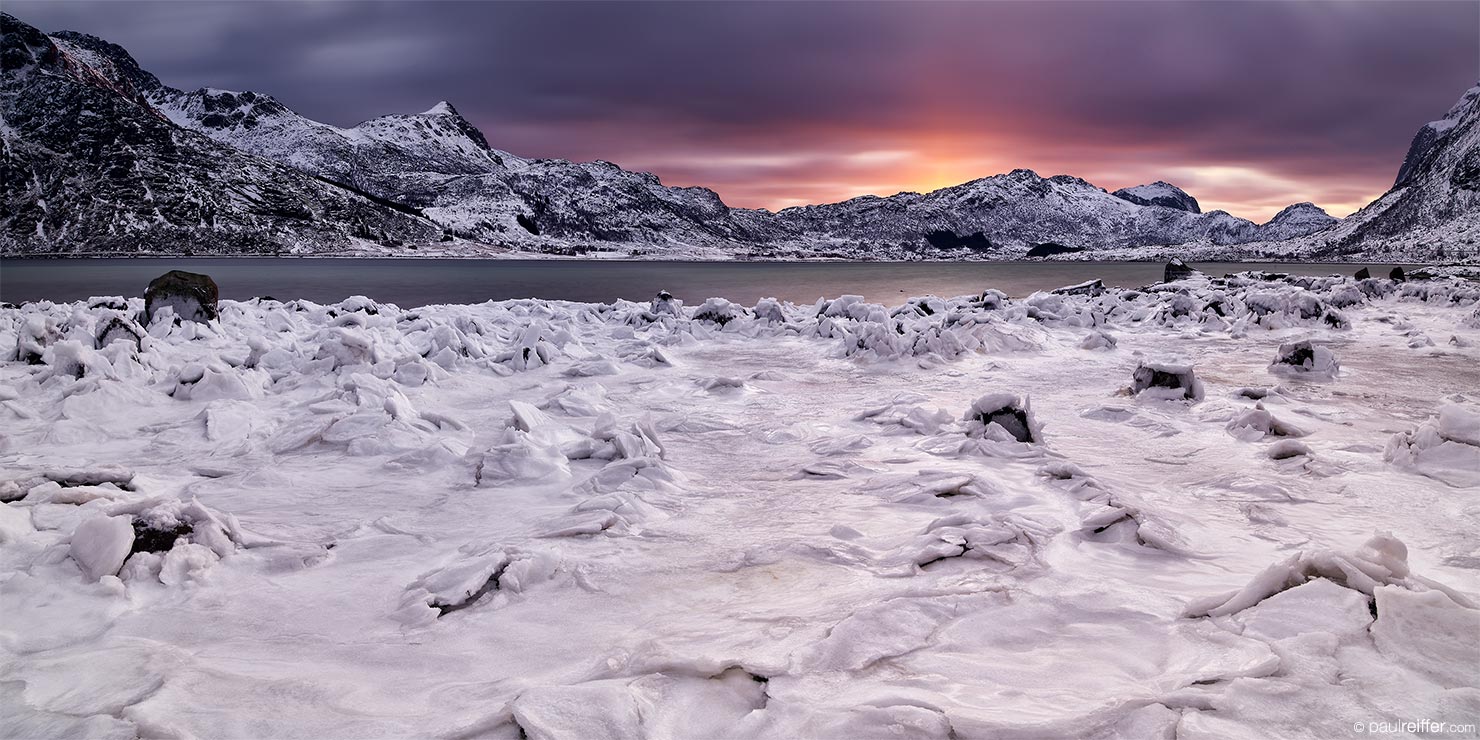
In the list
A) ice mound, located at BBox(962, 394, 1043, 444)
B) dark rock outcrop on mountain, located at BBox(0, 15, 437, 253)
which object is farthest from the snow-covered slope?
dark rock outcrop on mountain, located at BBox(0, 15, 437, 253)

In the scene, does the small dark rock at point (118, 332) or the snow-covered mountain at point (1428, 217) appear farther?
the snow-covered mountain at point (1428, 217)

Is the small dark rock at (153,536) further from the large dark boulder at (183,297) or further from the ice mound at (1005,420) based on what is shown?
the large dark boulder at (183,297)

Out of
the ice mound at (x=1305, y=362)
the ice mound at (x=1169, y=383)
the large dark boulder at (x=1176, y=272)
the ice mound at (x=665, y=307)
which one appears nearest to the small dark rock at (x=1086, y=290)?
the large dark boulder at (x=1176, y=272)

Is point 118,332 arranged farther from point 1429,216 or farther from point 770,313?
point 1429,216

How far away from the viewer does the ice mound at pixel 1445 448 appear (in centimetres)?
543

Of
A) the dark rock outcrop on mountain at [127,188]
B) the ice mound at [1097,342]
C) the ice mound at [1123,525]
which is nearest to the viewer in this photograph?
the ice mound at [1123,525]

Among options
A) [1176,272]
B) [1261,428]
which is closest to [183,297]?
[1261,428]

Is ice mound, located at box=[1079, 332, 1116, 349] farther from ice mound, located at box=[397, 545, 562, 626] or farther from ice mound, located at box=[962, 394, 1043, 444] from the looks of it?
ice mound, located at box=[397, 545, 562, 626]

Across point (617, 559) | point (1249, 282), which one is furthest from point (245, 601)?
point (1249, 282)

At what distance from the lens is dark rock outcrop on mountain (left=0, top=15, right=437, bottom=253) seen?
110 meters

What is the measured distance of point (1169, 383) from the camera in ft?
29.0

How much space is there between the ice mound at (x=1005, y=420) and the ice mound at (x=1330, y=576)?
10.9ft

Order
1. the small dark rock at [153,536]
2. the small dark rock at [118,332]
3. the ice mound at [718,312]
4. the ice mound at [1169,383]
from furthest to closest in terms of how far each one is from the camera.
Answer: the ice mound at [718,312]
the small dark rock at [118,332]
the ice mound at [1169,383]
the small dark rock at [153,536]

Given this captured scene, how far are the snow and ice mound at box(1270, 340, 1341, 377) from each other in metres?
1.17
